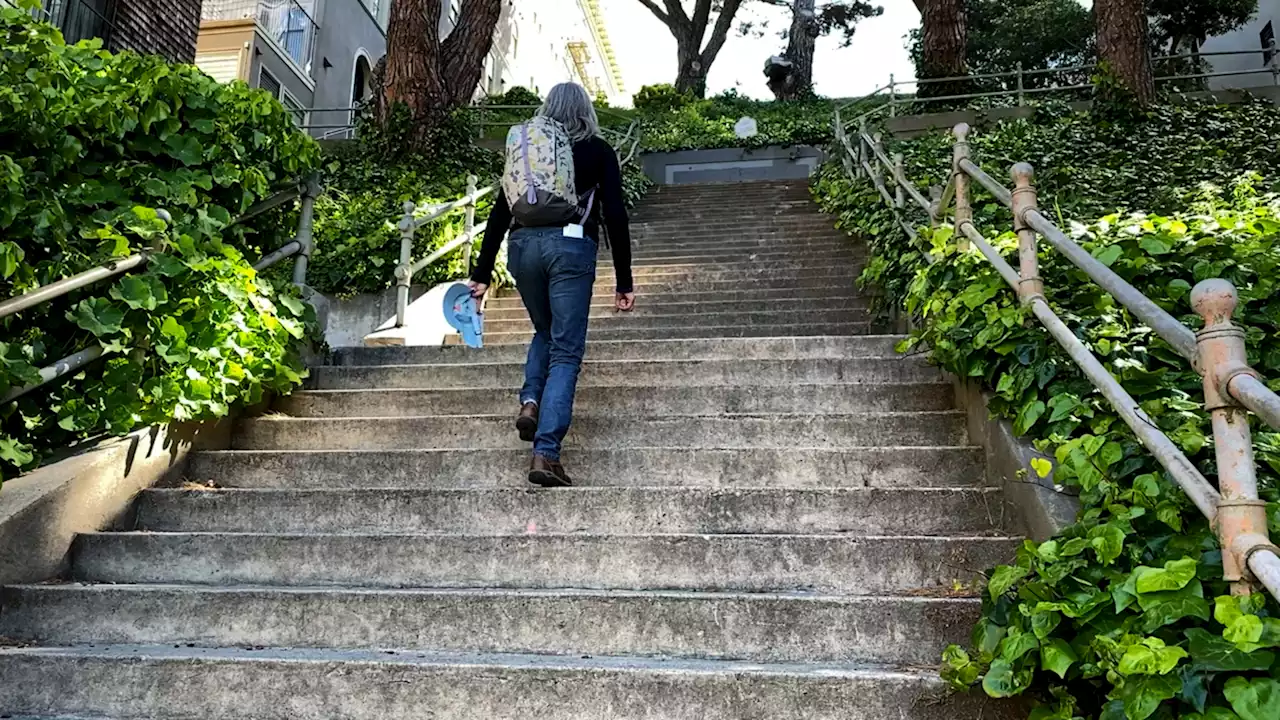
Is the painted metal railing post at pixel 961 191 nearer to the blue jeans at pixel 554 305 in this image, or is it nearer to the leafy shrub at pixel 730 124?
the blue jeans at pixel 554 305

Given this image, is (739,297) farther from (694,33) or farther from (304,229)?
(694,33)

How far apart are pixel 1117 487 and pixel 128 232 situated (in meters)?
3.32

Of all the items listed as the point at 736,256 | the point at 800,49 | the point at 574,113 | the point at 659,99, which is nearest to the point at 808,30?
the point at 800,49

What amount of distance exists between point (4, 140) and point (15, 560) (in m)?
1.49

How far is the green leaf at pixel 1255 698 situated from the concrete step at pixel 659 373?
7.53 feet

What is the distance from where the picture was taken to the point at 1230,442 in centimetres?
169

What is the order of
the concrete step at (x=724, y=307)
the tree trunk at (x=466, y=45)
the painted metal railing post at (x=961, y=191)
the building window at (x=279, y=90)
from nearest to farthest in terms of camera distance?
the painted metal railing post at (x=961, y=191) < the concrete step at (x=724, y=307) < the tree trunk at (x=466, y=45) < the building window at (x=279, y=90)

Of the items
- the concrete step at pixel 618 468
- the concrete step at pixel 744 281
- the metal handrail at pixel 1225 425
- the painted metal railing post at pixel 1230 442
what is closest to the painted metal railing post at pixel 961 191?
the concrete step at pixel 618 468

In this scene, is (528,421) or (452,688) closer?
(452,688)

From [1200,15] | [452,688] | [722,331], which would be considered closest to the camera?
[452,688]

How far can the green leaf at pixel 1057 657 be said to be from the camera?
1801 mm

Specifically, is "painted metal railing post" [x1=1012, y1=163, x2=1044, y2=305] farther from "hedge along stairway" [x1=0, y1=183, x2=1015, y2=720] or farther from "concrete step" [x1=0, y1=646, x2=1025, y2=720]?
"concrete step" [x1=0, y1=646, x2=1025, y2=720]

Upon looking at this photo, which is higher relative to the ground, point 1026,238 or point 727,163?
point 727,163

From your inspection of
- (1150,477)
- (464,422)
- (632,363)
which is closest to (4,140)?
(464,422)
